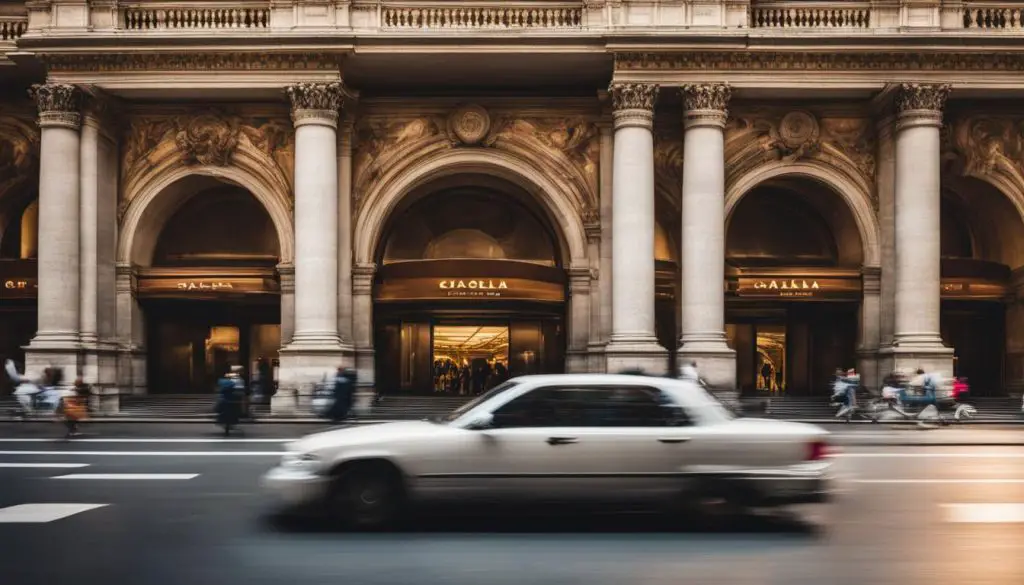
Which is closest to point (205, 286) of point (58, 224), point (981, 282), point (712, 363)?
point (58, 224)

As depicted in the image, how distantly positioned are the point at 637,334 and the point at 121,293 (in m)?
14.5

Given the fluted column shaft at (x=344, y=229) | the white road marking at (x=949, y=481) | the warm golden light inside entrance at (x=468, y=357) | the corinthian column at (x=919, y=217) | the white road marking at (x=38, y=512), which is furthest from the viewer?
the warm golden light inside entrance at (x=468, y=357)

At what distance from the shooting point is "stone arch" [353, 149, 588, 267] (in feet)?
87.0

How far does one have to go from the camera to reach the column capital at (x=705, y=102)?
24.0 m

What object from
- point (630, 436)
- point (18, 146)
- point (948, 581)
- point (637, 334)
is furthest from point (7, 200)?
point (948, 581)

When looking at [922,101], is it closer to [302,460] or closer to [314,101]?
[314,101]

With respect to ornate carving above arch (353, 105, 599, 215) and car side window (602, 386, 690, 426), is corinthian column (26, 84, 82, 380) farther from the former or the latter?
car side window (602, 386, 690, 426)

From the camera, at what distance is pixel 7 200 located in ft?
91.9

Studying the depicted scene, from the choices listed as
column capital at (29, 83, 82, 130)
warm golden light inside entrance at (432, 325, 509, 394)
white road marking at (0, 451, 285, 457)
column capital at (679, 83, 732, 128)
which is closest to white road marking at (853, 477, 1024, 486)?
white road marking at (0, 451, 285, 457)

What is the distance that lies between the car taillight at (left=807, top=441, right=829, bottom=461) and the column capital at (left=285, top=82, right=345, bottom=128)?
18.3 m

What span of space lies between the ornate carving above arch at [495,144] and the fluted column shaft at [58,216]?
7399mm

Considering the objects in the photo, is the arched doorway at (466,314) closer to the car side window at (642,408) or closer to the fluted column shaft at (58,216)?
the fluted column shaft at (58,216)

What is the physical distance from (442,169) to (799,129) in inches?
397

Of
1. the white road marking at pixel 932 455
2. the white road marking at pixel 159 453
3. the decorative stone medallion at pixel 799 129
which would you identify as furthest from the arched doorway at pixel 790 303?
the white road marking at pixel 159 453
